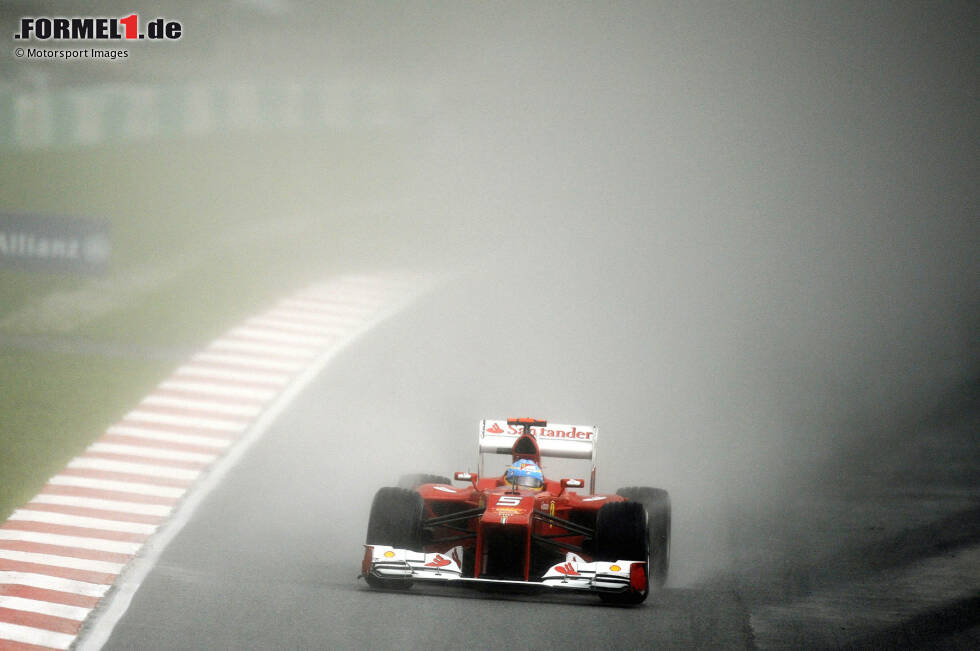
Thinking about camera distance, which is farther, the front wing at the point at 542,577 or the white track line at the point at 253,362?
the white track line at the point at 253,362

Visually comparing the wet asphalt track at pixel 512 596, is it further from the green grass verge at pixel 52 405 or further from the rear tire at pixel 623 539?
the green grass verge at pixel 52 405

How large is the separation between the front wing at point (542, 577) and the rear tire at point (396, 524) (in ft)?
0.74

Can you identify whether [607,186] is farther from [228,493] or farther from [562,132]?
[228,493]

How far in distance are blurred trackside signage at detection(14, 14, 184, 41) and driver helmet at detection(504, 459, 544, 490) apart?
28.7 metres

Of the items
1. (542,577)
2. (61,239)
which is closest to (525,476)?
(542,577)

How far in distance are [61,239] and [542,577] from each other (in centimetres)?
1542

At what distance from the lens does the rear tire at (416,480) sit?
13.3m

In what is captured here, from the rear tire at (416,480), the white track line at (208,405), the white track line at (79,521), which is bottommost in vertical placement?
the white track line at (79,521)

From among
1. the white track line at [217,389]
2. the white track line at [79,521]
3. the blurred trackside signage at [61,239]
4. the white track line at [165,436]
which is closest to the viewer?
the white track line at [79,521]

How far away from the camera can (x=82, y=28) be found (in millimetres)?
37812

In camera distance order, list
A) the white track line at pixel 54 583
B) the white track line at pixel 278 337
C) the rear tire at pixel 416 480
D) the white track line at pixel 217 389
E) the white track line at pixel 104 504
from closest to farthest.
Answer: the white track line at pixel 54 583 < the rear tire at pixel 416 480 < the white track line at pixel 104 504 < the white track line at pixel 217 389 < the white track line at pixel 278 337

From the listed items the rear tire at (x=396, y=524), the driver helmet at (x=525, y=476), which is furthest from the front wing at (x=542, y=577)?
the driver helmet at (x=525, y=476)

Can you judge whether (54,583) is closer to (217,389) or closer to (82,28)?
(217,389)

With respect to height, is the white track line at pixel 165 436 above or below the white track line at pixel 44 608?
above
